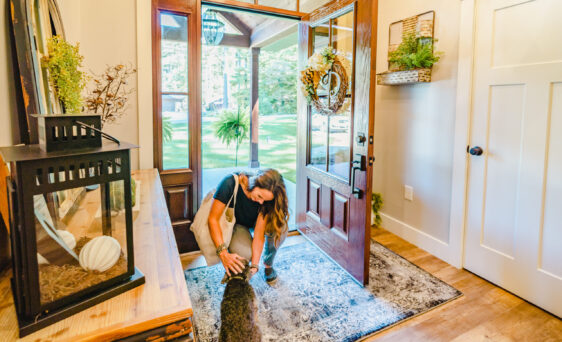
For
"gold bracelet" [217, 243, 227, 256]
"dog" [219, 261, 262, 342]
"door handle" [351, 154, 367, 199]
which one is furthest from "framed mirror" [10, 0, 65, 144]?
"door handle" [351, 154, 367, 199]

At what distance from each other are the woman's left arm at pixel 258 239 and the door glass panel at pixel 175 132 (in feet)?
3.36

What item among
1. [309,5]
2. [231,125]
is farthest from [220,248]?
[231,125]

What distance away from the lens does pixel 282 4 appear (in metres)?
3.03

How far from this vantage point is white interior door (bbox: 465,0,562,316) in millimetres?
2025

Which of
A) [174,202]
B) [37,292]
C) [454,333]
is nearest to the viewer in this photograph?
[37,292]

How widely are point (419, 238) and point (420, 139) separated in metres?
0.89

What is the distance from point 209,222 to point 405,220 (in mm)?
2017

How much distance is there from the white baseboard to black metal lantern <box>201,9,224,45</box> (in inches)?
142

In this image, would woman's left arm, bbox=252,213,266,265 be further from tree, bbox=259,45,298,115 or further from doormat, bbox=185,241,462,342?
tree, bbox=259,45,298,115

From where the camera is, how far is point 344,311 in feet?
6.91

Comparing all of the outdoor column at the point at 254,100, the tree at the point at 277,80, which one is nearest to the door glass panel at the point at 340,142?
the outdoor column at the point at 254,100

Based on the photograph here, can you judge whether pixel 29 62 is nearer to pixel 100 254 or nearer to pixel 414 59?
pixel 100 254

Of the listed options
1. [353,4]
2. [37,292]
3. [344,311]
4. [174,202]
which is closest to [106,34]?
[174,202]

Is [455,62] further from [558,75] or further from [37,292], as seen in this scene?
[37,292]
